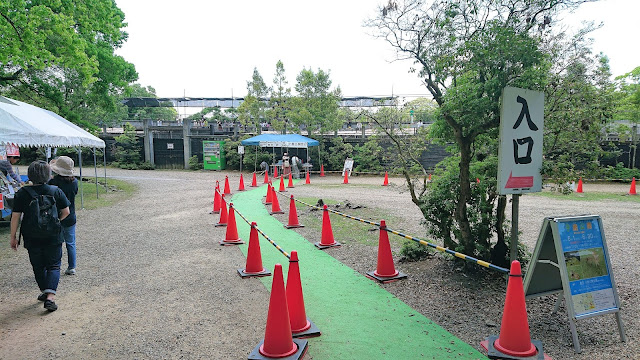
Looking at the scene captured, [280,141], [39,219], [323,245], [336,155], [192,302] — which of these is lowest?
[192,302]

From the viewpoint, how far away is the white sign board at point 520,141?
3938mm

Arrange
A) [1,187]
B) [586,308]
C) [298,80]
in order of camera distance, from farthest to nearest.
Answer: [298,80], [1,187], [586,308]

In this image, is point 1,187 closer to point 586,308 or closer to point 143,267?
point 143,267

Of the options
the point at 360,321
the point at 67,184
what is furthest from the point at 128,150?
the point at 360,321

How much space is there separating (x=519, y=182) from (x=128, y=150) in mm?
31161

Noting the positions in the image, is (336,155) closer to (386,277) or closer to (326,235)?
(326,235)

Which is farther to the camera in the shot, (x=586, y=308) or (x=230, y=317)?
(x=230, y=317)

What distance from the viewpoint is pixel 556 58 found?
4844 mm

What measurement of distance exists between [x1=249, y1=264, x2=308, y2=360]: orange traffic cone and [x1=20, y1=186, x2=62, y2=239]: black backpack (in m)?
2.97

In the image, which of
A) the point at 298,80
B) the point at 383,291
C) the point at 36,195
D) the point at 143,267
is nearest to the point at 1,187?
the point at 143,267

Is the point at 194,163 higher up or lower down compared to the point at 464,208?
higher up

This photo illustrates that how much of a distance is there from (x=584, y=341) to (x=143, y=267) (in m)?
6.08

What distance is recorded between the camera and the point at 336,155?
25234mm

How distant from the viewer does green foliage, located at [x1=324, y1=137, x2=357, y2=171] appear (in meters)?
25.1
